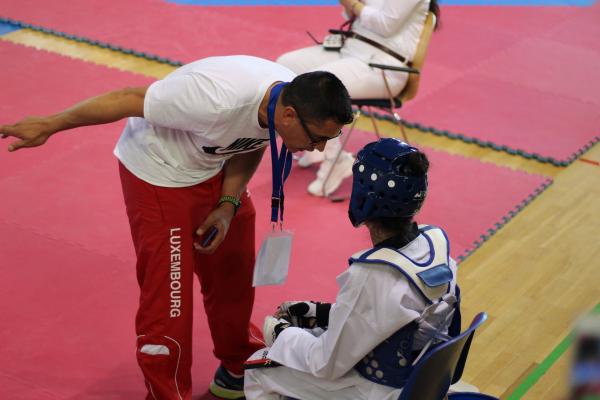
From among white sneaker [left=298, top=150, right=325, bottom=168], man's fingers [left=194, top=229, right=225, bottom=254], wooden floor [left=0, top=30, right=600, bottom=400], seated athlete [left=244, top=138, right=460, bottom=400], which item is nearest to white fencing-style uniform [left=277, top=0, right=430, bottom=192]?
white sneaker [left=298, top=150, right=325, bottom=168]

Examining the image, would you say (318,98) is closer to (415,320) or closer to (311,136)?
(311,136)

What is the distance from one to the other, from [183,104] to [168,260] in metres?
0.64

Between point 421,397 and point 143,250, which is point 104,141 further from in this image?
point 421,397

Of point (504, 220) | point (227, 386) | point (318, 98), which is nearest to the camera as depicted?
point (318, 98)

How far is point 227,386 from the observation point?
3.88 m

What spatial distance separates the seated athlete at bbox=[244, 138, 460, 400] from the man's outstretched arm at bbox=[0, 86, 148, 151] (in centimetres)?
93

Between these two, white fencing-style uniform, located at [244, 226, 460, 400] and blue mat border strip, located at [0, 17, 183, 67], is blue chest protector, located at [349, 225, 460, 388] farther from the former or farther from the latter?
blue mat border strip, located at [0, 17, 183, 67]

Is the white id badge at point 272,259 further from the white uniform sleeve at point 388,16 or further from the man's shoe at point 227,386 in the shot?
the white uniform sleeve at point 388,16

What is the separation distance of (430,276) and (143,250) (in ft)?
4.00

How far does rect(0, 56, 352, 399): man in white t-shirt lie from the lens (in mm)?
3053

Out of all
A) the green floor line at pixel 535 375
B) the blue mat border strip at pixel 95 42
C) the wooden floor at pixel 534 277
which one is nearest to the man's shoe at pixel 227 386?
the wooden floor at pixel 534 277

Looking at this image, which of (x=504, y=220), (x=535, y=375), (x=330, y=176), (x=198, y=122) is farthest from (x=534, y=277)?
(x=198, y=122)

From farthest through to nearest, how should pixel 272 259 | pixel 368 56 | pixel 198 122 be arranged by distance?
1. pixel 368 56
2. pixel 272 259
3. pixel 198 122

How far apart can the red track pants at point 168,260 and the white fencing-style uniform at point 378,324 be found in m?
0.63
